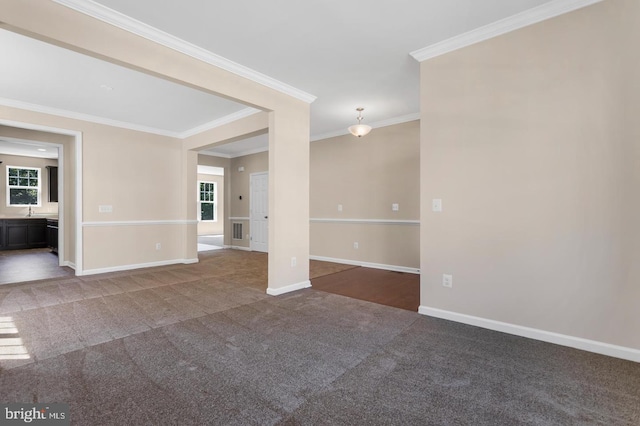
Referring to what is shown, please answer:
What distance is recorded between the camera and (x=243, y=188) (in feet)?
27.6

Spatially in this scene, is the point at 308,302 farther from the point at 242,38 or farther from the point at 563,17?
the point at 563,17

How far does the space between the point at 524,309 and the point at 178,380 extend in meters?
2.84

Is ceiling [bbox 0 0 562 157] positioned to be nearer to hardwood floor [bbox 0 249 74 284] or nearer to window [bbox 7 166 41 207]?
hardwood floor [bbox 0 249 74 284]

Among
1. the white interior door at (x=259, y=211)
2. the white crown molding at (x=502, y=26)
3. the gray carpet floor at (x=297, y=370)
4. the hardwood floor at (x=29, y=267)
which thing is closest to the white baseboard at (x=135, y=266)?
the hardwood floor at (x=29, y=267)

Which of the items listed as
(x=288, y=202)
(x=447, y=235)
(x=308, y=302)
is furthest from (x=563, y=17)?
(x=308, y=302)

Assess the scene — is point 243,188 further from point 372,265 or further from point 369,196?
point 372,265

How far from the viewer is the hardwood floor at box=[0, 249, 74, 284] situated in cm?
479

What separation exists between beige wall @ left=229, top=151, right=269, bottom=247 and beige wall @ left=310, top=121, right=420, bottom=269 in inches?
80.1

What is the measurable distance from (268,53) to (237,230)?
6.27 m

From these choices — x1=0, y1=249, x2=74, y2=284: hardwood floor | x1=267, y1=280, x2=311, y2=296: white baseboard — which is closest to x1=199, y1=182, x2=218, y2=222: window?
x1=0, y1=249, x2=74, y2=284: hardwood floor

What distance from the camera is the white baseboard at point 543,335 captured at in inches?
86.2

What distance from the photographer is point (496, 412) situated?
1.61 m

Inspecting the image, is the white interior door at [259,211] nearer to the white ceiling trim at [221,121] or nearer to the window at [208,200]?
the white ceiling trim at [221,121]

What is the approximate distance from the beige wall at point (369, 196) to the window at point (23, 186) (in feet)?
27.4
